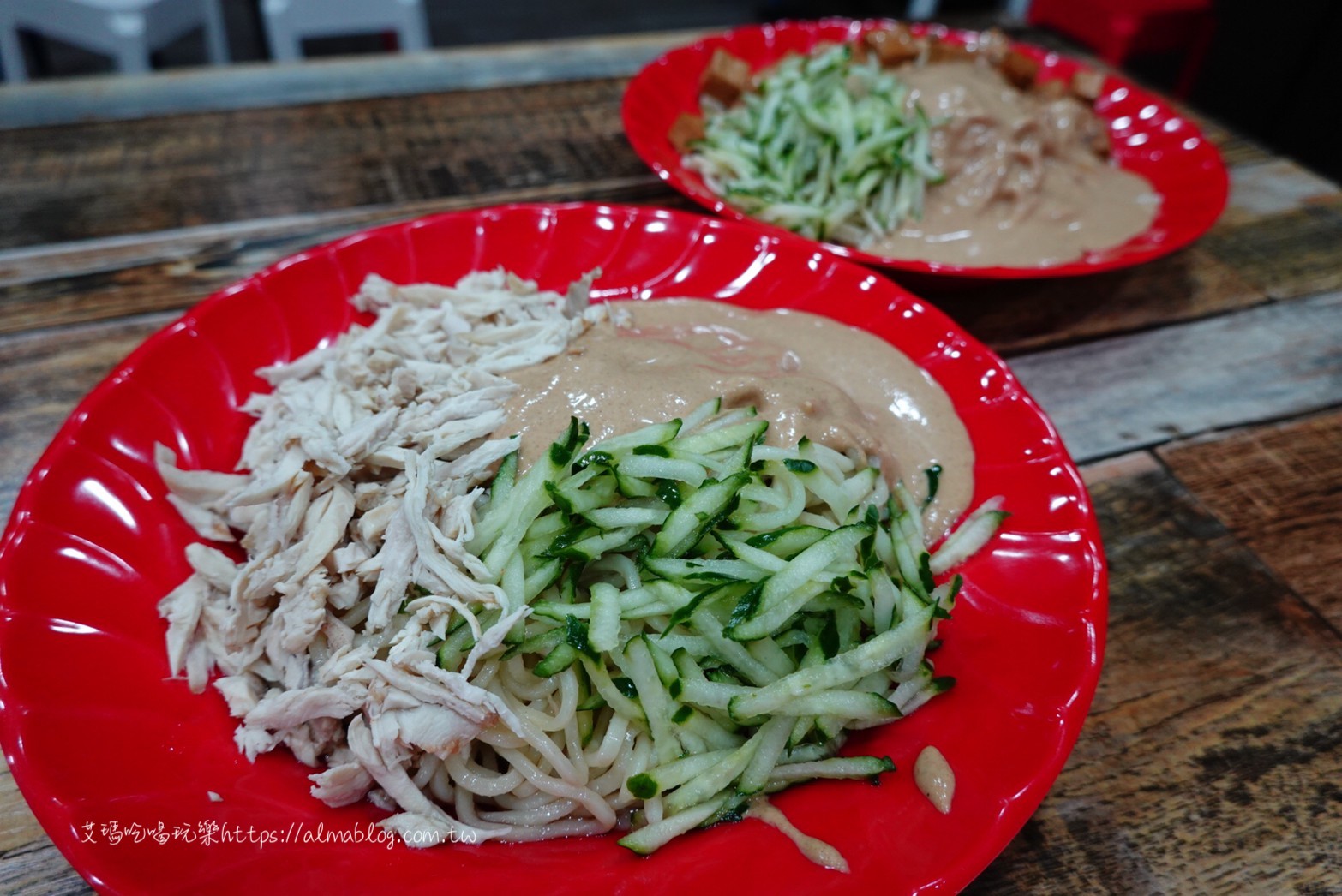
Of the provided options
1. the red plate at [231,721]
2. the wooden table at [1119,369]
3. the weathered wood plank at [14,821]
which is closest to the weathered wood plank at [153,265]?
the wooden table at [1119,369]

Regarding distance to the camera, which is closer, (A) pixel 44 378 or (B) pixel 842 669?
(B) pixel 842 669

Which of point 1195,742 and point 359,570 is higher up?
point 359,570

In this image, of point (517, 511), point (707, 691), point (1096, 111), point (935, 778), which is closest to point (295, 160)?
point (517, 511)

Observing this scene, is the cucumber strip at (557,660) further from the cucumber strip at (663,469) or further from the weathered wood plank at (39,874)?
the weathered wood plank at (39,874)

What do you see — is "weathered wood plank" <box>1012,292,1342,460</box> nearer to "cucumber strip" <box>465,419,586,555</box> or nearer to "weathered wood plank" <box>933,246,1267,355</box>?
Answer: "weathered wood plank" <box>933,246,1267,355</box>

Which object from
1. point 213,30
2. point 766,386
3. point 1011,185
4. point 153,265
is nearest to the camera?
point 766,386

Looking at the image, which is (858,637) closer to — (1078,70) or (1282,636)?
(1282,636)

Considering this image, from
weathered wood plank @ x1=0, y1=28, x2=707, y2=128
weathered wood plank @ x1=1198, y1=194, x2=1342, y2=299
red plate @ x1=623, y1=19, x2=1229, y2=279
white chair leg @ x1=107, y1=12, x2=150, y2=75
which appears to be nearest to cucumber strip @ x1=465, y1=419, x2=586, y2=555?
red plate @ x1=623, y1=19, x2=1229, y2=279

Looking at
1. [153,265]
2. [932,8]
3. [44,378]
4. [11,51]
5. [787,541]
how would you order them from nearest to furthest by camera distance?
[787,541], [44,378], [153,265], [11,51], [932,8]

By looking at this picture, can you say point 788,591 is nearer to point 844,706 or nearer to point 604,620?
point 844,706
